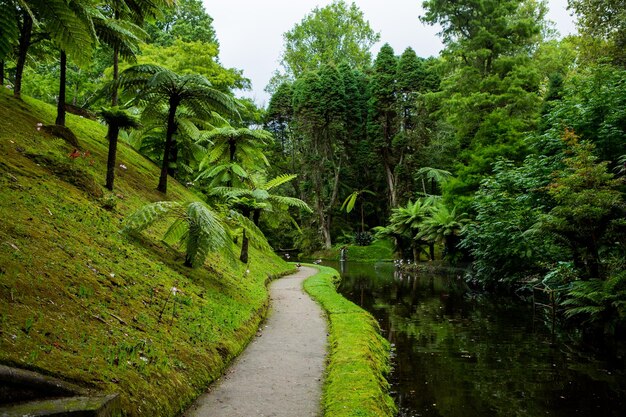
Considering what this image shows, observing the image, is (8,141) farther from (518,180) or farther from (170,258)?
(518,180)

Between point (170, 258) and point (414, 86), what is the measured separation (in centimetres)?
2940

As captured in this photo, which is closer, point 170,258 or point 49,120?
point 170,258

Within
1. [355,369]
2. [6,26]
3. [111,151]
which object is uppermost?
[111,151]

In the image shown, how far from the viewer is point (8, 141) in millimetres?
7648

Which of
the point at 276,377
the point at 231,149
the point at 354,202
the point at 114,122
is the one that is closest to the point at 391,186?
the point at 354,202

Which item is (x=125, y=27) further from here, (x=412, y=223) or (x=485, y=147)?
(x=412, y=223)

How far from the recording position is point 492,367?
674 cm

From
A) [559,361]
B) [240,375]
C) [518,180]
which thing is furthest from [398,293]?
[240,375]

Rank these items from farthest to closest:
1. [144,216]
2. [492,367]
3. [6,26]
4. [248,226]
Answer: [248,226] → [492,367] → [144,216] → [6,26]

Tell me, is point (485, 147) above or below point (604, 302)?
above

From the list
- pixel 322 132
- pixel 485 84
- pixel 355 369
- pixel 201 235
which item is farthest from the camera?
pixel 322 132

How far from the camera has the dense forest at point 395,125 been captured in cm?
896

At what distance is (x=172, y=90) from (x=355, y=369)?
7.83 m

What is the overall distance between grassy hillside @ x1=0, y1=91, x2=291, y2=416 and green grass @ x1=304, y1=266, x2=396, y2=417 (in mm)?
1348
